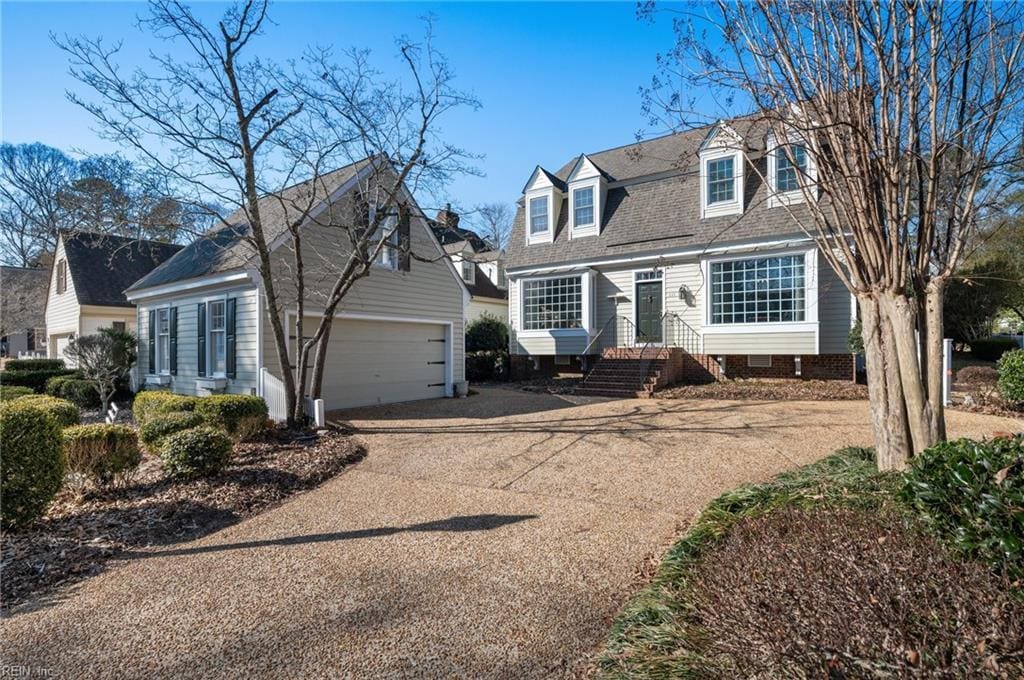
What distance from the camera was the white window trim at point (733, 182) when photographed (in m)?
14.2

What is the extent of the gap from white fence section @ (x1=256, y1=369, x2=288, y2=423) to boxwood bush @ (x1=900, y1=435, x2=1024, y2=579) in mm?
9269

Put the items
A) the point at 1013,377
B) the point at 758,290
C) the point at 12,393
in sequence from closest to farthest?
the point at 1013,377 < the point at 12,393 < the point at 758,290

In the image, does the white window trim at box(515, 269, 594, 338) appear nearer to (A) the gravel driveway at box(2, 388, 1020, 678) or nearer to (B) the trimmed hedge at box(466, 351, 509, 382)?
(B) the trimmed hedge at box(466, 351, 509, 382)

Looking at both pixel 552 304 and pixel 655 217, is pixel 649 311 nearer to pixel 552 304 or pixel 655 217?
pixel 655 217

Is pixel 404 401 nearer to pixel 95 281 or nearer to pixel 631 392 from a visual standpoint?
pixel 631 392

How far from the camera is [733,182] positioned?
14422 millimetres

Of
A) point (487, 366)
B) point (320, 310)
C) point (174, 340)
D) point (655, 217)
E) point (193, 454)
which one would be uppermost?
point (655, 217)

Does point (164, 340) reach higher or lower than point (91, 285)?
lower

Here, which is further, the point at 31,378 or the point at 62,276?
the point at 62,276

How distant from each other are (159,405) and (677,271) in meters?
12.8

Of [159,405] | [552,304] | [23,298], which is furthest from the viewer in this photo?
[23,298]

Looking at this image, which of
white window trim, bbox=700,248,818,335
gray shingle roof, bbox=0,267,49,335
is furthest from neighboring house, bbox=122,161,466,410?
gray shingle roof, bbox=0,267,49,335

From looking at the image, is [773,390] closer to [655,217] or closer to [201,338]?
[655,217]

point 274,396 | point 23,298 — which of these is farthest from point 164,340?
point 23,298
